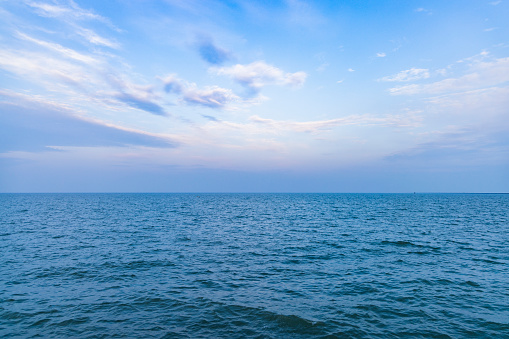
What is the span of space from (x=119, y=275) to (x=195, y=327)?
11.7 meters

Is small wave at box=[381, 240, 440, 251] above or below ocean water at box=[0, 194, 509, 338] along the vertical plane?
above

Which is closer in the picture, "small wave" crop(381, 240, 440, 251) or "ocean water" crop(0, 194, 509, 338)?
"ocean water" crop(0, 194, 509, 338)

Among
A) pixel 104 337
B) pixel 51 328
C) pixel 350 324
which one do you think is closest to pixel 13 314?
pixel 51 328

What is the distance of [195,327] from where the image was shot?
46.0ft

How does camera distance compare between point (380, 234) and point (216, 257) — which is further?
point (380, 234)

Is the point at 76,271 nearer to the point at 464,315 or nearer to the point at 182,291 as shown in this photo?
the point at 182,291

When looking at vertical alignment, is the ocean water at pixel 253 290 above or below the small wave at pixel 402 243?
below

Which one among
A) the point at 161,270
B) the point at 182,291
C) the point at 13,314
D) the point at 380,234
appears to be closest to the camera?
the point at 13,314

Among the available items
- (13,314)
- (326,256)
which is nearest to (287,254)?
(326,256)

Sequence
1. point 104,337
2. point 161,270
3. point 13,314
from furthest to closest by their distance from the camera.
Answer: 1. point 161,270
2. point 13,314
3. point 104,337

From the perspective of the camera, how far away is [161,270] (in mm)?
23891

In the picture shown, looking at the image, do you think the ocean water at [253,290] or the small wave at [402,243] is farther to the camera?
the small wave at [402,243]

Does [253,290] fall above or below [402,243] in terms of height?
below

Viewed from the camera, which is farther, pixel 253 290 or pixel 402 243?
pixel 402 243
